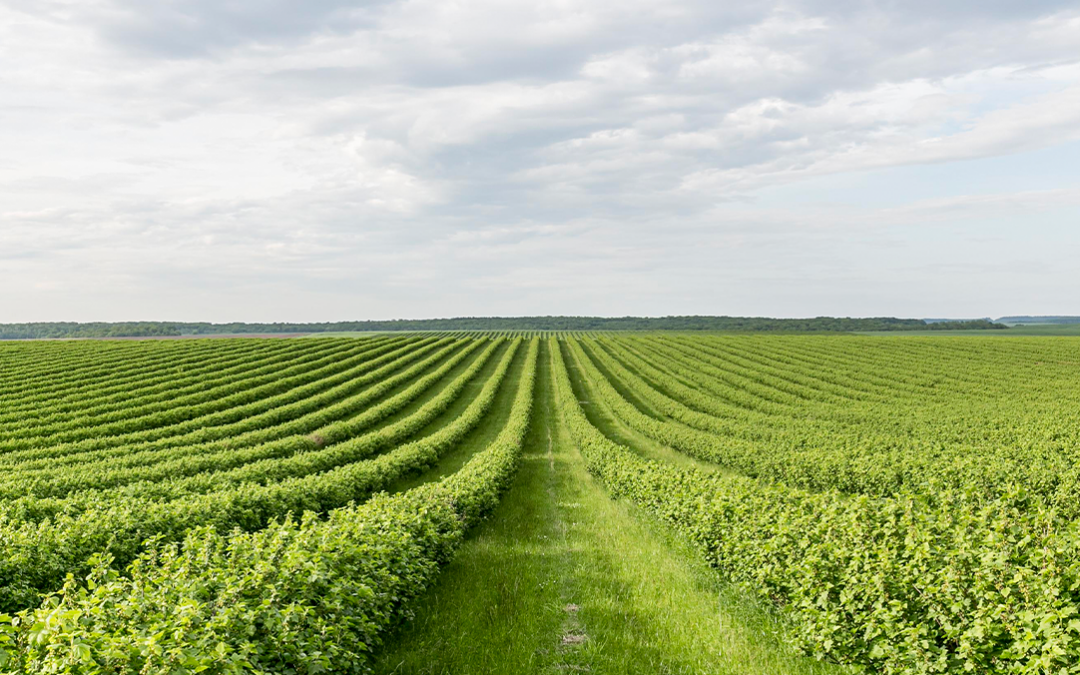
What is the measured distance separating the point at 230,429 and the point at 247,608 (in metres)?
31.3

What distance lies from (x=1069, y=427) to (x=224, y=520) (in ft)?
121

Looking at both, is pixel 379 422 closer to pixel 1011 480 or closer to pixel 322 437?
pixel 322 437

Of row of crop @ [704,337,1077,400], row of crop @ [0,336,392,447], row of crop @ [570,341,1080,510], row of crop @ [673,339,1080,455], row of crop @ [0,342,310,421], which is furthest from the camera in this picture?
row of crop @ [704,337,1077,400]

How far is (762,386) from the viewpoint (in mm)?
51906

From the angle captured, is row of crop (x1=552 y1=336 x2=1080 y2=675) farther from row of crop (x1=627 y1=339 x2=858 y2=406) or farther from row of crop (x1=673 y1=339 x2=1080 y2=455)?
row of crop (x1=627 y1=339 x2=858 y2=406)

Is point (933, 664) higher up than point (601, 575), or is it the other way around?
point (933, 664)

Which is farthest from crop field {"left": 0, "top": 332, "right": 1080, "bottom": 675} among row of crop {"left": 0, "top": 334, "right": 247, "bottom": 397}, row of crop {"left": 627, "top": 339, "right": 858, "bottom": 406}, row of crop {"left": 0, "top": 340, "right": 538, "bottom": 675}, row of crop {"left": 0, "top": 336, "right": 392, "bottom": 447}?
row of crop {"left": 627, "top": 339, "right": 858, "bottom": 406}

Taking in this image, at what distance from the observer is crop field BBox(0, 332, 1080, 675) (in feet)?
22.2

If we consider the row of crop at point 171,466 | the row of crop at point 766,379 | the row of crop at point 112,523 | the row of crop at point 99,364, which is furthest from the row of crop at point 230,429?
the row of crop at point 766,379

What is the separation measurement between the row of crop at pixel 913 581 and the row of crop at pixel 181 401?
35.7 m

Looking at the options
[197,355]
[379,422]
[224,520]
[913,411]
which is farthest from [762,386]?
[197,355]

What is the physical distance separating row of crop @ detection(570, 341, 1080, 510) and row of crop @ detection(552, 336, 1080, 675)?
702 cm

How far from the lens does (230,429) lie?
112ft

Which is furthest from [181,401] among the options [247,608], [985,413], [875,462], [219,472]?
[985,413]
